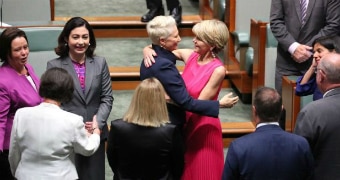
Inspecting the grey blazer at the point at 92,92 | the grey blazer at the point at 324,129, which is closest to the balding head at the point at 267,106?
the grey blazer at the point at 324,129

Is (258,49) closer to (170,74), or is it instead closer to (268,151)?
(170,74)

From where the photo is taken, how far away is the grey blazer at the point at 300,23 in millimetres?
2242

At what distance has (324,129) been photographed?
161 centimetres

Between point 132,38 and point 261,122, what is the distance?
6.05 ft

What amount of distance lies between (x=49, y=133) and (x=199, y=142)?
19.0 inches

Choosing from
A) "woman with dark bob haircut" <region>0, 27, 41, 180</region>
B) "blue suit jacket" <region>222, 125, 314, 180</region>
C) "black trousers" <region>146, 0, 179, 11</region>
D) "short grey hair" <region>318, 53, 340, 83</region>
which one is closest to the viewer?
"blue suit jacket" <region>222, 125, 314, 180</region>

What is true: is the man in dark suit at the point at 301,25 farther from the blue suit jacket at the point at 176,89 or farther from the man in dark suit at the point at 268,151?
the man in dark suit at the point at 268,151

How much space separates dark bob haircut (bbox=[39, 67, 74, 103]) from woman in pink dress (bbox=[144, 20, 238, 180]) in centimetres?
33

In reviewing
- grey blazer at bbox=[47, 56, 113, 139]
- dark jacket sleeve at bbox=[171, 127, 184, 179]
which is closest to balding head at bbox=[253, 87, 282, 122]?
dark jacket sleeve at bbox=[171, 127, 184, 179]

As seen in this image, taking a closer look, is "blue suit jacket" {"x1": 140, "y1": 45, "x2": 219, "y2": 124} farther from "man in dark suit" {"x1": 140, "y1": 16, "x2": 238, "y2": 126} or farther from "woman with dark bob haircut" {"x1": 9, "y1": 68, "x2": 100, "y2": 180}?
"woman with dark bob haircut" {"x1": 9, "y1": 68, "x2": 100, "y2": 180}

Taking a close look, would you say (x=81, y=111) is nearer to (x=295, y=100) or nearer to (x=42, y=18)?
(x=295, y=100)

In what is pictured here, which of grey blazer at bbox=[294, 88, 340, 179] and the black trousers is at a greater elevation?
the black trousers

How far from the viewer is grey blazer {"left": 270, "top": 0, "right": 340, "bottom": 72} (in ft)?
7.36

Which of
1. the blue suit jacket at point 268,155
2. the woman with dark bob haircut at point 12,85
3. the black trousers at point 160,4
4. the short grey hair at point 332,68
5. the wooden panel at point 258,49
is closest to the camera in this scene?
the blue suit jacket at point 268,155
